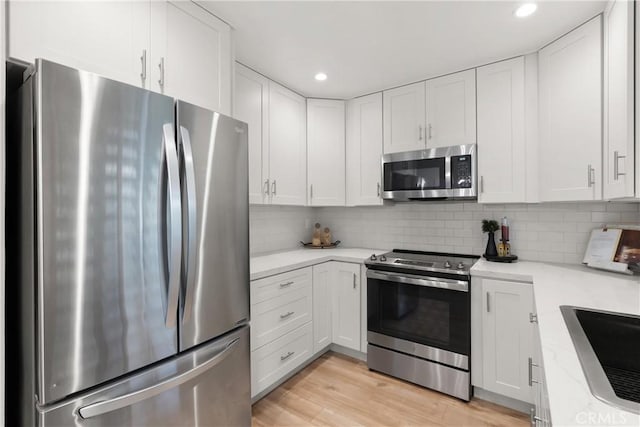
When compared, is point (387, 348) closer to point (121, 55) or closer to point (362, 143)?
point (362, 143)

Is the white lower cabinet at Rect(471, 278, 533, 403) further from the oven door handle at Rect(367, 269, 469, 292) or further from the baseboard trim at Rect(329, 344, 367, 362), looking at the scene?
the baseboard trim at Rect(329, 344, 367, 362)

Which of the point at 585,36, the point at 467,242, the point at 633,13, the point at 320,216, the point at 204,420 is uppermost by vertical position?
the point at 585,36

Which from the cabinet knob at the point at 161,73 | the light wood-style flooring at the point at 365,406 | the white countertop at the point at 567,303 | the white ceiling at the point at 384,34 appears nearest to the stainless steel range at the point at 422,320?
the light wood-style flooring at the point at 365,406

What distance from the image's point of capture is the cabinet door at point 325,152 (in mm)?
2949

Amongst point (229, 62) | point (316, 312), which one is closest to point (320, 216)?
point (316, 312)

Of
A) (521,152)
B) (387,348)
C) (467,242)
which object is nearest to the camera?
(521,152)

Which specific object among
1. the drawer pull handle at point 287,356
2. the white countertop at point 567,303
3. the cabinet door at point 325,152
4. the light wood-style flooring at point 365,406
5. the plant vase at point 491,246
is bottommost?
the light wood-style flooring at point 365,406

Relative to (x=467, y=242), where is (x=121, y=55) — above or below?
above

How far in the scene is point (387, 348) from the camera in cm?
240

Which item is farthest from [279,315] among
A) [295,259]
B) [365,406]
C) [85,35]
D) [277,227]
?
[85,35]

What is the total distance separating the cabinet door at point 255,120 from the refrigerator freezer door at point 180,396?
3.85 ft

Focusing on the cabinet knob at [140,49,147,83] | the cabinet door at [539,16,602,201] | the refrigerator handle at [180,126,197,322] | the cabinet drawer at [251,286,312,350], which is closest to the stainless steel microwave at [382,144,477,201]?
the cabinet door at [539,16,602,201]

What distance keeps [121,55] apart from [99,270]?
3.09 feet

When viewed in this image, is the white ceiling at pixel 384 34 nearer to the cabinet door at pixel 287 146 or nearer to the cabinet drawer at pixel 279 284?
the cabinet door at pixel 287 146
